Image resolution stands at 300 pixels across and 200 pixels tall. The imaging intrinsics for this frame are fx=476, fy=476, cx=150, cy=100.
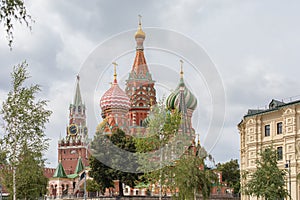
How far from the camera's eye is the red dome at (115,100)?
9806 cm

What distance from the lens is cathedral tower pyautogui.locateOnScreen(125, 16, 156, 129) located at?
3920 inches

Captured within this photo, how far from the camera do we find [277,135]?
46.4 meters

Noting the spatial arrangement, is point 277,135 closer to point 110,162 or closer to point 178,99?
point 110,162

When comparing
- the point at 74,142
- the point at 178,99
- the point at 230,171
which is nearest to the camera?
the point at 178,99

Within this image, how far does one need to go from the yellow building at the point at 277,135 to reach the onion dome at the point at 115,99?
1869 inches

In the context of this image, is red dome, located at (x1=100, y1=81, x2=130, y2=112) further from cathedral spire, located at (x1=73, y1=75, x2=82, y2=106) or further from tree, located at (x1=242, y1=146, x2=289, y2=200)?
tree, located at (x1=242, y1=146, x2=289, y2=200)

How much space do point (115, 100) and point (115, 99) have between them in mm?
216

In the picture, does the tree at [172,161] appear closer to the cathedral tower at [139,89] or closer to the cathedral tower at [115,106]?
the cathedral tower at [115,106]

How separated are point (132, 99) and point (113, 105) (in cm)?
492

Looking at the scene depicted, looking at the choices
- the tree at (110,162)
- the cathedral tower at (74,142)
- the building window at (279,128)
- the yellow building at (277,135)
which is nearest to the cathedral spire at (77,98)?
the cathedral tower at (74,142)

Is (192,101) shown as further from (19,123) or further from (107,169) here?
(19,123)

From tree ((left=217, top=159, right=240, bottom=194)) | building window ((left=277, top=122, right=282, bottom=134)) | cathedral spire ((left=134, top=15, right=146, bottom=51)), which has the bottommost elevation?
tree ((left=217, top=159, right=240, bottom=194))

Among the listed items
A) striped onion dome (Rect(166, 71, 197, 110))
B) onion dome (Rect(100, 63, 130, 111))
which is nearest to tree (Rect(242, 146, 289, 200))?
striped onion dome (Rect(166, 71, 197, 110))

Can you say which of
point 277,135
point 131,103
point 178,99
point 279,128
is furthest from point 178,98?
point 277,135
